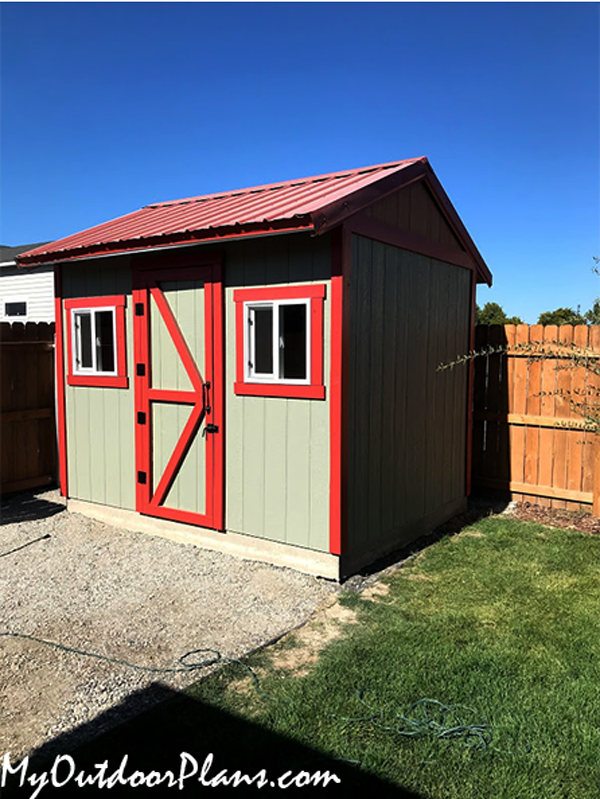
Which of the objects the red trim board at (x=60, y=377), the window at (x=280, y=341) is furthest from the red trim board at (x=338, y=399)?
the red trim board at (x=60, y=377)

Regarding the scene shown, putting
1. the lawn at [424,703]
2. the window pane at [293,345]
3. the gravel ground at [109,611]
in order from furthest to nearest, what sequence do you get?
the window pane at [293,345]
the gravel ground at [109,611]
the lawn at [424,703]

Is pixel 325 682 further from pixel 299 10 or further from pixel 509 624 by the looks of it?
pixel 299 10

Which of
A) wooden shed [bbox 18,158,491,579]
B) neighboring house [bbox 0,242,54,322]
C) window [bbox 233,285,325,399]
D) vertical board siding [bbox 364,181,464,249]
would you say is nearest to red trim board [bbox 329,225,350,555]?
wooden shed [bbox 18,158,491,579]

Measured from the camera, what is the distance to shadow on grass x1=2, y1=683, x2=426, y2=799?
210 centimetres

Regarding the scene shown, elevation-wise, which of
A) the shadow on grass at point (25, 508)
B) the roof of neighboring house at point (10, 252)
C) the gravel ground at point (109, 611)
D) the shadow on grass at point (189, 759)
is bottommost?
the gravel ground at point (109, 611)

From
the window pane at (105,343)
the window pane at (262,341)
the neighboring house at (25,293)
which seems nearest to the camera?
the window pane at (262,341)

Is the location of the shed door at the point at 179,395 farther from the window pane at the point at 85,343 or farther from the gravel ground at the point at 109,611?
the window pane at the point at 85,343

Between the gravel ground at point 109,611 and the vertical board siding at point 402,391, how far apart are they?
0.97 metres

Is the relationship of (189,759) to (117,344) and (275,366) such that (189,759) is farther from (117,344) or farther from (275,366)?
(117,344)

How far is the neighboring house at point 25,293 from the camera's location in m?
16.1

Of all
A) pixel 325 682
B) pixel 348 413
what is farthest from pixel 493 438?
pixel 325 682

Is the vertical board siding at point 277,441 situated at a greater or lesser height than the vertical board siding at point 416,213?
lesser

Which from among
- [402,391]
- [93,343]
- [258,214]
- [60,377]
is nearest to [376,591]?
[402,391]

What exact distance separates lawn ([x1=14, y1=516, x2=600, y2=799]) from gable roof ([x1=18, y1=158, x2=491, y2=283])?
268 centimetres
